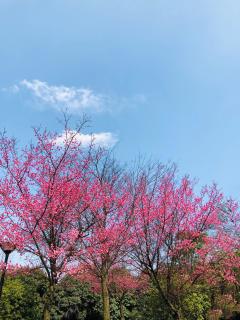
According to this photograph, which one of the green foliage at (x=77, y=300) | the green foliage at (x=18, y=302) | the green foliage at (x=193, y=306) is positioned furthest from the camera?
the green foliage at (x=77, y=300)

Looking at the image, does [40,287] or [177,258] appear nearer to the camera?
[177,258]

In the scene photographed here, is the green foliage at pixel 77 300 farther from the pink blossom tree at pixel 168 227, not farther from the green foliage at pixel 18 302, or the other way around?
the pink blossom tree at pixel 168 227

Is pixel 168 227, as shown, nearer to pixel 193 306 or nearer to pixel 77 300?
pixel 193 306

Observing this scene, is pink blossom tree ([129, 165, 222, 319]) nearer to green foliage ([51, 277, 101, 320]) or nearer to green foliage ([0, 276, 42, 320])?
green foliage ([0, 276, 42, 320])

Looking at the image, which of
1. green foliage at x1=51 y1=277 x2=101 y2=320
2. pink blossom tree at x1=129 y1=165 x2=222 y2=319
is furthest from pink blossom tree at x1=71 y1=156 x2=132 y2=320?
green foliage at x1=51 y1=277 x2=101 y2=320

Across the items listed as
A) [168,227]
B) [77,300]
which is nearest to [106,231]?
[168,227]

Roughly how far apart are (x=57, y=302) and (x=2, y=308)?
7876 mm

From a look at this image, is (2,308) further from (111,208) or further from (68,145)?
(68,145)

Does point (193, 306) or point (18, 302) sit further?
point (18, 302)

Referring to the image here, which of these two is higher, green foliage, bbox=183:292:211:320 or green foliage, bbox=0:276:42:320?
green foliage, bbox=0:276:42:320

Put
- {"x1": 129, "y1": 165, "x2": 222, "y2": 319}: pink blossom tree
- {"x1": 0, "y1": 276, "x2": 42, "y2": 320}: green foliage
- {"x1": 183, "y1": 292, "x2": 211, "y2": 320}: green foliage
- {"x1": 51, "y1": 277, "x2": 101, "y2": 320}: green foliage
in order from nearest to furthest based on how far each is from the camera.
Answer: {"x1": 129, "y1": 165, "x2": 222, "y2": 319}: pink blossom tree
{"x1": 0, "y1": 276, "x2": 42, "y2": 320}: green foliage
{"x1": 183, "y1": 292, "x2": 211, "y2": 320}: green foliage
{"x1": 51, "y1": 277, "x2": 101, "y2": 320}: green foliage

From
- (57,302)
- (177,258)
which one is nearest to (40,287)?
(57,302)

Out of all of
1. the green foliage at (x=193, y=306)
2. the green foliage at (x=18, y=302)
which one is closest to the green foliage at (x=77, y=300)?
the green foliage at (x=18, y=302)

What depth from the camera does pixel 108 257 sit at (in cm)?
1592
